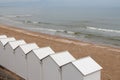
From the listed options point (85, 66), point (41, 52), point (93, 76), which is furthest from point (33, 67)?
point (93, 76)

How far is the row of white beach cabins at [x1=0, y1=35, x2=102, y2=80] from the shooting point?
9539mm

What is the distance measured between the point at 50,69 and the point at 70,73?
1.42m

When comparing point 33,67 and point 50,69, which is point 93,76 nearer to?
point 50,69

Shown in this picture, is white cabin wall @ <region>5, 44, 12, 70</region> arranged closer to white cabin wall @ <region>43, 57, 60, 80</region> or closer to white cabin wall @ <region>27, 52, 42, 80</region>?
white cabin wall @ <region>27, 52, 42, 80</region>

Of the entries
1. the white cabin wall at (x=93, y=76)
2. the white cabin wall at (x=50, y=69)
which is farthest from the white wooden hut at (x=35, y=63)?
the white cabin wall at (x=93, y=76)

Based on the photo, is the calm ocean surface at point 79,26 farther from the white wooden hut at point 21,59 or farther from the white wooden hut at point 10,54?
the white wooden hut at point 21,59

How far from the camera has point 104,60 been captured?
17.4m

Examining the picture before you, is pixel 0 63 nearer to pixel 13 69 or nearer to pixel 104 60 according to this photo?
pixel 13 69

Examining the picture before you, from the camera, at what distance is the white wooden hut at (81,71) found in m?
9.23

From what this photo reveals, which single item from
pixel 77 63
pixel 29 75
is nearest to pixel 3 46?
pixel 29 75

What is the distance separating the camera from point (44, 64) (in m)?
10.9

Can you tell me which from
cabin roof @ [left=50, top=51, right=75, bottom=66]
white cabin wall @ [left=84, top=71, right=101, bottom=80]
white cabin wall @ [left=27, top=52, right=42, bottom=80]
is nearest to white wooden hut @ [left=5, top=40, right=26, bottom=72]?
white cabin wall @ [left=27, top=52, right=42, bottom=80]

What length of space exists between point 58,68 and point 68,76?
28.7 inches

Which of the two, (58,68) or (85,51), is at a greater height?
(58,68)
